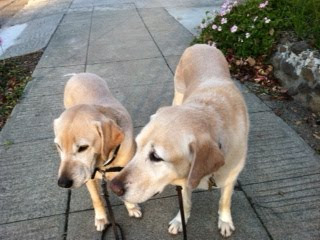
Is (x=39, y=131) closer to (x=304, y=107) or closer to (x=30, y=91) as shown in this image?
(x=30, y=91)

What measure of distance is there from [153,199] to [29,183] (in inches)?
60.1

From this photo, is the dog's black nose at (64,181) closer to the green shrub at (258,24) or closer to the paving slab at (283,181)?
the paving slab at (283,181)

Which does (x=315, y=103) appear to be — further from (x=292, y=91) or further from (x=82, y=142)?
(x=82, y=142)

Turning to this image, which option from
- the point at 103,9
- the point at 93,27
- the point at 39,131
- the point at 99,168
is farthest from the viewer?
the point at 103,9

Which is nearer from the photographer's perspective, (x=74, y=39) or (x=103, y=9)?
(x=74, y=39)

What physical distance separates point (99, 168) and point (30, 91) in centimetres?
400

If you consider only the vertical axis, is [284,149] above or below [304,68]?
below

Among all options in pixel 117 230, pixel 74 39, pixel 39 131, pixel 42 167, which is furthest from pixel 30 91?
pixel 117 230

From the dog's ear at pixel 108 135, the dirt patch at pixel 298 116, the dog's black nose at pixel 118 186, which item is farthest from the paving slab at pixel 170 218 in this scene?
the dirt patch at pixel 298 116

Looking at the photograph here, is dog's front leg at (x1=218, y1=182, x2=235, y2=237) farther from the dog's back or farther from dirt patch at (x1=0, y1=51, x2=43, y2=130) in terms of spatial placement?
dirt patch at (x1=0, y1=51, x2=43, y2=130)

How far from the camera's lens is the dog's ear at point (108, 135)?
10.0ft

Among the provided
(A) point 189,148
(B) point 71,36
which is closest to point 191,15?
(B) point 71,36

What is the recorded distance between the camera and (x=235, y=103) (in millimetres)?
3359

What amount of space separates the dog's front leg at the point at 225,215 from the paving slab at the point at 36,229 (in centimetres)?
160
